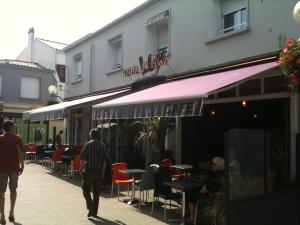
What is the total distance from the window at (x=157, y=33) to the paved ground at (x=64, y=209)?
541 centimetres

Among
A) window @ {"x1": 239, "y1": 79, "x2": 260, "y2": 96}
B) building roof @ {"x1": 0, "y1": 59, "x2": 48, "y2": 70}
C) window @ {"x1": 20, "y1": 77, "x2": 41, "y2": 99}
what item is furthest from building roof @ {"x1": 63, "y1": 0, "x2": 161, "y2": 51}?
window @ {"x1": 20, "y1": 77, "x2": 41, "y2": 99}

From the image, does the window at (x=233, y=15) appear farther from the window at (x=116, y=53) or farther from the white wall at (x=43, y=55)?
the white wall at (x=43, y=55)

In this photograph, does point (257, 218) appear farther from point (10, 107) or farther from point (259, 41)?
point (10, 107)

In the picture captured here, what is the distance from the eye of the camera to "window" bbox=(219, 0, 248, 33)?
420 inches

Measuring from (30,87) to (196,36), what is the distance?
2583 cm

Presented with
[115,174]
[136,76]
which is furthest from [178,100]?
[136,76]

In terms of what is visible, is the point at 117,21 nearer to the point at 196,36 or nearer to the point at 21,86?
the point at 196,36

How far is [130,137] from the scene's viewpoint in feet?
50.8

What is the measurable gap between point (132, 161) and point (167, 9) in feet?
18.1

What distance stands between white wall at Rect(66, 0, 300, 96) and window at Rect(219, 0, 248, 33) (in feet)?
0.49

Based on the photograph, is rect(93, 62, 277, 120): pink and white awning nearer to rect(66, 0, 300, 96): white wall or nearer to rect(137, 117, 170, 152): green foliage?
rect(66, 0, 300, 96): white wall

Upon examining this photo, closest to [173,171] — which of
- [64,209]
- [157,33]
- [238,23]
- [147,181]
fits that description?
[147,181]

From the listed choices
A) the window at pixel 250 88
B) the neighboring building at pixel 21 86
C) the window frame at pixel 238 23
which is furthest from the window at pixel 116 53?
the neighboring building at pixel 21 86

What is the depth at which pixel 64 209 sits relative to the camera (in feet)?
30.3
